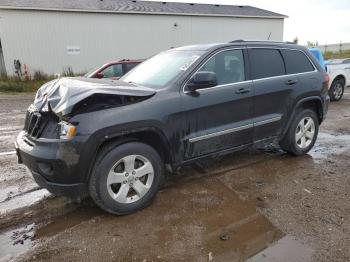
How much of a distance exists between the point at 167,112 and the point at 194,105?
393 millimetres

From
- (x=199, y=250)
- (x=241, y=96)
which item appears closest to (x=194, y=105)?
(x=241, y=96)

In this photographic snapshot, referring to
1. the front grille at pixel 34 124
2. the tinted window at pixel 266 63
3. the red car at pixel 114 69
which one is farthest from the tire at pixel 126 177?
the red car at pixel 114 69

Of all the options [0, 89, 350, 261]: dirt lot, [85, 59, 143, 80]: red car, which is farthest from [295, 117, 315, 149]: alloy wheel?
[85, 59, 143, 80]: red car

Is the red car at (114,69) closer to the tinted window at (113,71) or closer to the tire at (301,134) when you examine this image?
the tinted window at (113,71)

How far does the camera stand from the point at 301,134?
5090 millimetres

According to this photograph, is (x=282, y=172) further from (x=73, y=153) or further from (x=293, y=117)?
(x=73, y=153)

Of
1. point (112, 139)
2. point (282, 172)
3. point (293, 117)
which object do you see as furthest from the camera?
point (293, 117)

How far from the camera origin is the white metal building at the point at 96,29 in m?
17.9

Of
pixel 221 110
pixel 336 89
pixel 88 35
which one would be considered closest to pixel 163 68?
pixel 221 110

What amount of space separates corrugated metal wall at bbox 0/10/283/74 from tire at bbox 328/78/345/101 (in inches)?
537

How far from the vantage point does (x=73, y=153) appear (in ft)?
9.64

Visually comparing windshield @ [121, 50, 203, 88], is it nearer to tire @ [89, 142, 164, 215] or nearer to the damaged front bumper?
tire @ [89, 142, 164, 215]

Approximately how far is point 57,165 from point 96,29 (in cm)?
1856

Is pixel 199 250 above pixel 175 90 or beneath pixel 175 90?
beneath
